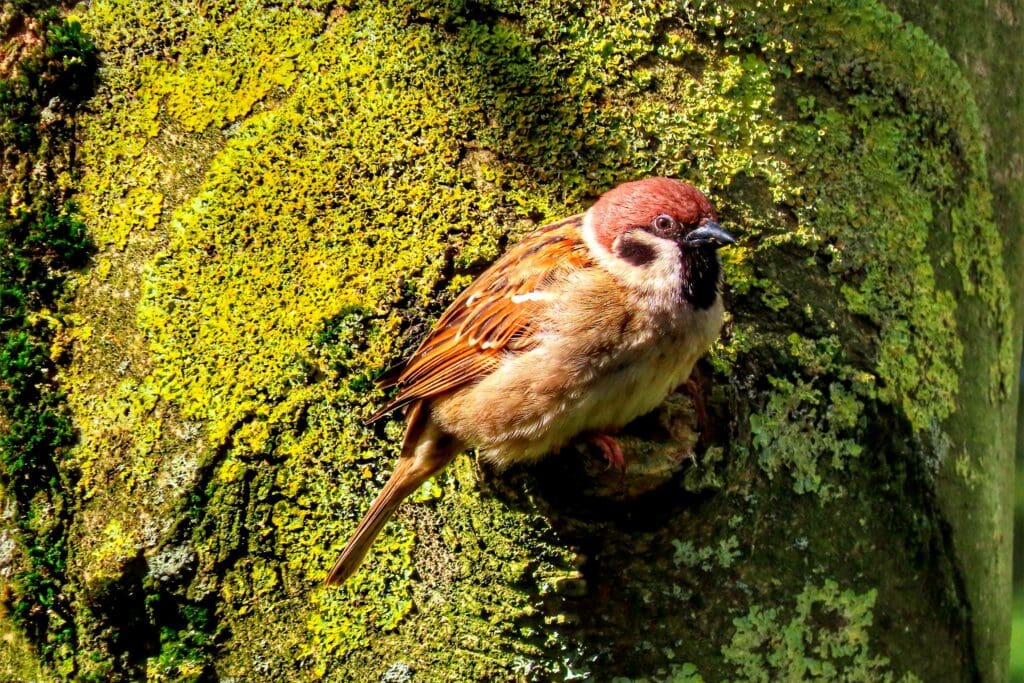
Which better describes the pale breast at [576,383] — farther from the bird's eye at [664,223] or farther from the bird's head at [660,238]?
the bird's eye at [664,223]

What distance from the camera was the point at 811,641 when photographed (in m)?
2.10

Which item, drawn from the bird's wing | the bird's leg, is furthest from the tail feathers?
the bird's leg

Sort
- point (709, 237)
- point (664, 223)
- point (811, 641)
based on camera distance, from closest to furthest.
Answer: point (811, 641) → point (709, 237) → point (664, 223)

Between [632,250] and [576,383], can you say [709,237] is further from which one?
[576,383]

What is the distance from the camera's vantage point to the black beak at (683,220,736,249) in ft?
7.38

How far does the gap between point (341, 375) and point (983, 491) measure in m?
1.76

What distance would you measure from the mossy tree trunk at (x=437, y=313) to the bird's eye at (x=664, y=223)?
0.42 ft

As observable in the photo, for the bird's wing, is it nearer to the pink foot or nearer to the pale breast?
the pale breast

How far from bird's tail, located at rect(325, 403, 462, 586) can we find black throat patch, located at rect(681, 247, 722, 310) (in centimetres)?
74

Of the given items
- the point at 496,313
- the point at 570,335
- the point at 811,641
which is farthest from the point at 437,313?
the point at 811,641

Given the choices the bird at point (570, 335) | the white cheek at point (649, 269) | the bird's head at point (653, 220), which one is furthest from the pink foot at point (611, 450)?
the bird's head at point (653, 220)

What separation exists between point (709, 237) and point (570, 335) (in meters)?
0.42

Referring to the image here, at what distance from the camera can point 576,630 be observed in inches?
78.3

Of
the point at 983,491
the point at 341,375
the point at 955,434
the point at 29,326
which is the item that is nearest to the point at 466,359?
the point at 341,375
